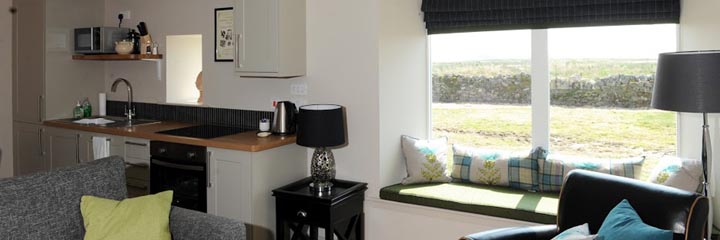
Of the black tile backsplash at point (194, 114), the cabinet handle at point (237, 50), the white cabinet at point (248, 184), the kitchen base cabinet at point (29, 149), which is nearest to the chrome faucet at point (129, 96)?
the black tile backsplash at point (194, 114)

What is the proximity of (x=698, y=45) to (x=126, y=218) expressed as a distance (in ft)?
10.00

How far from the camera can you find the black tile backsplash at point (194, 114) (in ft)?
13.1

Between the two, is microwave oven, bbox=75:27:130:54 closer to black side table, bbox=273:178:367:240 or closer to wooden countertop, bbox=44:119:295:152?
wooden countertop, bbox=44:119:295:152

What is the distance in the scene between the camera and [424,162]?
3.55 m

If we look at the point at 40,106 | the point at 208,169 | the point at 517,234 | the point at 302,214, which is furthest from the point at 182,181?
the point at 517,234

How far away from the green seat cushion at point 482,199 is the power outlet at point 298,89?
922 mm

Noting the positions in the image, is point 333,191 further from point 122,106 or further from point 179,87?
point 122,106

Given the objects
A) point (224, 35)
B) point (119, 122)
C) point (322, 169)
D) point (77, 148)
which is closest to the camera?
point (322, 169)

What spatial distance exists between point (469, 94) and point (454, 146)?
0.40m

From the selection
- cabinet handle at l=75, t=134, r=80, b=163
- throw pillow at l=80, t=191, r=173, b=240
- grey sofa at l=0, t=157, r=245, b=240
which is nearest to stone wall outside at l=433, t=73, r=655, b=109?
grey sofa at l=0, t=157, r=245, b=240

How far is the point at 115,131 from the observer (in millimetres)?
3826

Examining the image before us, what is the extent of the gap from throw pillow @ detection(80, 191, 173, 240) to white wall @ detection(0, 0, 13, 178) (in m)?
3.12

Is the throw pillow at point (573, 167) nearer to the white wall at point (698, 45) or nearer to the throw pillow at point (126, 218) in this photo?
the white wall at point (698, 45)

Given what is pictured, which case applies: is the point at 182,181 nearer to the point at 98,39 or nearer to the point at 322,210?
the point at 322,210
